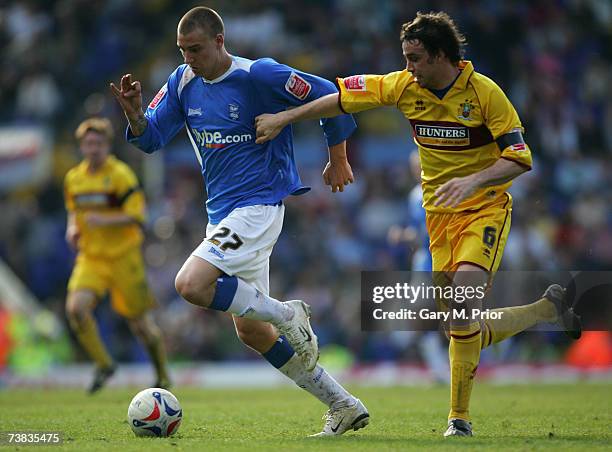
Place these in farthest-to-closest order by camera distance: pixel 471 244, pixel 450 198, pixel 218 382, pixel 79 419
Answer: pixel 218 382
pixel 79 419
pixel 471 244
pixel 450 198

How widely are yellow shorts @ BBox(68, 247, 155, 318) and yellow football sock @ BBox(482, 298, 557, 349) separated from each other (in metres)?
5.92

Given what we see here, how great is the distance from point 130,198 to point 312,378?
5858 mm

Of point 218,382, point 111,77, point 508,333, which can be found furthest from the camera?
point 111,77

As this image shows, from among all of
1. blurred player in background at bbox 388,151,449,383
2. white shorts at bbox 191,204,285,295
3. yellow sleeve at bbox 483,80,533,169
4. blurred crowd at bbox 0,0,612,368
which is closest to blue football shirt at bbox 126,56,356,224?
white shorts at bbox 191,204,285,295

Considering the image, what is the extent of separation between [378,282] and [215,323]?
6.51m

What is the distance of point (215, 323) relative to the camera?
17297 mm

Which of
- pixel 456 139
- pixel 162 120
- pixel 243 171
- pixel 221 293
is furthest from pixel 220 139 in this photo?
pixel 456 139

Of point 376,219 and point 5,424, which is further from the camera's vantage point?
point 376,219

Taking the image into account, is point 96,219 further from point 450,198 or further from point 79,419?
point 450,198

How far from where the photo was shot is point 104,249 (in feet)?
42.8

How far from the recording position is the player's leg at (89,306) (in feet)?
42.1

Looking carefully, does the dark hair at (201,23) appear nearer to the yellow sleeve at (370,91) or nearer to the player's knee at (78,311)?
the yellow sleeve at (370,91)

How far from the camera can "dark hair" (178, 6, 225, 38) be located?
7.47 meters

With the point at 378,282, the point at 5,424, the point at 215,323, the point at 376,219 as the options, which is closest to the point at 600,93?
the point at 376,219
